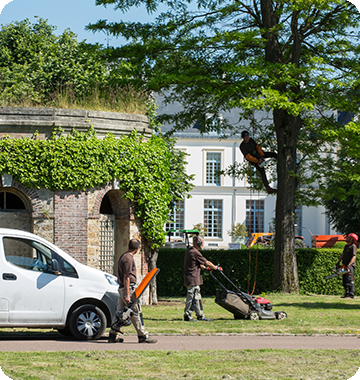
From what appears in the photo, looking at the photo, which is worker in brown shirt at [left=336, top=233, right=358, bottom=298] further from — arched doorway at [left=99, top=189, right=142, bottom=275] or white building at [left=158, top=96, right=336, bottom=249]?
white building at [left=158, top=96, right=336, bottom=249]

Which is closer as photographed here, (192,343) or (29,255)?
(192,343)

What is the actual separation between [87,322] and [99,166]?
20.8 feet

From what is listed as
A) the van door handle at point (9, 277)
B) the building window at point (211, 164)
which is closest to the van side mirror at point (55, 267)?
the van door handle at point (9, 277)

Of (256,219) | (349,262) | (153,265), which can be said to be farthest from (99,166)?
(256,219)

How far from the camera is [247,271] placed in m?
20.1

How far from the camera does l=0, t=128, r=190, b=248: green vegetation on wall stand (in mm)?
→ 14562

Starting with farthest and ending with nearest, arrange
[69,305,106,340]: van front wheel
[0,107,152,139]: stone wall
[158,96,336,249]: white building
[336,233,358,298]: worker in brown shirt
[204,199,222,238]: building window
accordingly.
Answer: [204,199,222,238]: building window, [158,96,336,249]: white building, [336,233,358,298]: worker in brown shirt, [0,107,152,139]: stone wall, [69,305,106,340]: van front wheel

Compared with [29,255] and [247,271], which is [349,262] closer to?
[247,271]

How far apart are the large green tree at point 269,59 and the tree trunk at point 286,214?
1.2 inches

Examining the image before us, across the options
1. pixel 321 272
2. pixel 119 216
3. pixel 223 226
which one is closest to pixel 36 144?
pixel 119 216

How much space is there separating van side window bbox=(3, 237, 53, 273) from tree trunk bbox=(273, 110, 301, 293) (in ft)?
32.9

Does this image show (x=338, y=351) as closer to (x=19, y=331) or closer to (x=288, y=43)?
(x=19, y=331)

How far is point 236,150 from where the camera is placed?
49594 mm

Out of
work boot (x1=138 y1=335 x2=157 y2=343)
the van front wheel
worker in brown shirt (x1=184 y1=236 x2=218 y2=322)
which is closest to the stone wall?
worker in brown shirt (x1=184 y1=236 x2=218 y2=322)
